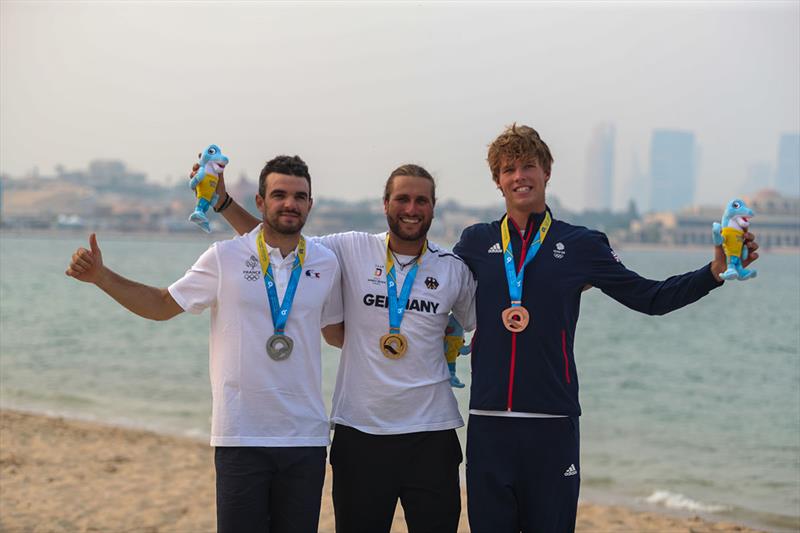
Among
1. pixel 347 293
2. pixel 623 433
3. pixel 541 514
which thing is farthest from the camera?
pixel 623 433

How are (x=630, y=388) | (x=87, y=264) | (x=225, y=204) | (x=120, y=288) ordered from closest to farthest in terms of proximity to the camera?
(x=87, y=264) < (x=120, y=288) < (x=225, y=204) < (x=630, y=388)

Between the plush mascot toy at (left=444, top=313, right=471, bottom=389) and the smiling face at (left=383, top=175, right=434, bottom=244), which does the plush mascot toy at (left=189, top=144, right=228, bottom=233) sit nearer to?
the smiling face at (left=383, top=175, right=434, bottom=244)

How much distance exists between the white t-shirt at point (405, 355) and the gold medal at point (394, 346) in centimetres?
3

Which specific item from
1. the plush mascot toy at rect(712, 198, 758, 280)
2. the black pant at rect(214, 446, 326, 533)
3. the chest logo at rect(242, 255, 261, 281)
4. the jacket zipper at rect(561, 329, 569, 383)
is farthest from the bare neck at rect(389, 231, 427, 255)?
the plush mascot toy at rect(712, 198, 758, 280)

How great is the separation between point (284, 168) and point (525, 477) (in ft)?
5.95

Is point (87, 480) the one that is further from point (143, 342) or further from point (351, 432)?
point (143, 342)

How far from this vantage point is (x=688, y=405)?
18.0 m

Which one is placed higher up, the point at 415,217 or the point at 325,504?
the point at 415,217

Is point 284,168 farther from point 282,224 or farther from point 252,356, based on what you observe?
point 252,356

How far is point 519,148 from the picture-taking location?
4012 millimetres

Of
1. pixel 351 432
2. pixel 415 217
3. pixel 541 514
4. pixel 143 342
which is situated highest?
pixel 415 217

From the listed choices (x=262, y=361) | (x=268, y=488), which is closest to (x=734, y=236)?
(x=262, y=361)

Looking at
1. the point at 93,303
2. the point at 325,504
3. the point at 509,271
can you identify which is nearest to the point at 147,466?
the point at 325,504

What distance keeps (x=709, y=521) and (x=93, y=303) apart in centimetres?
3277
